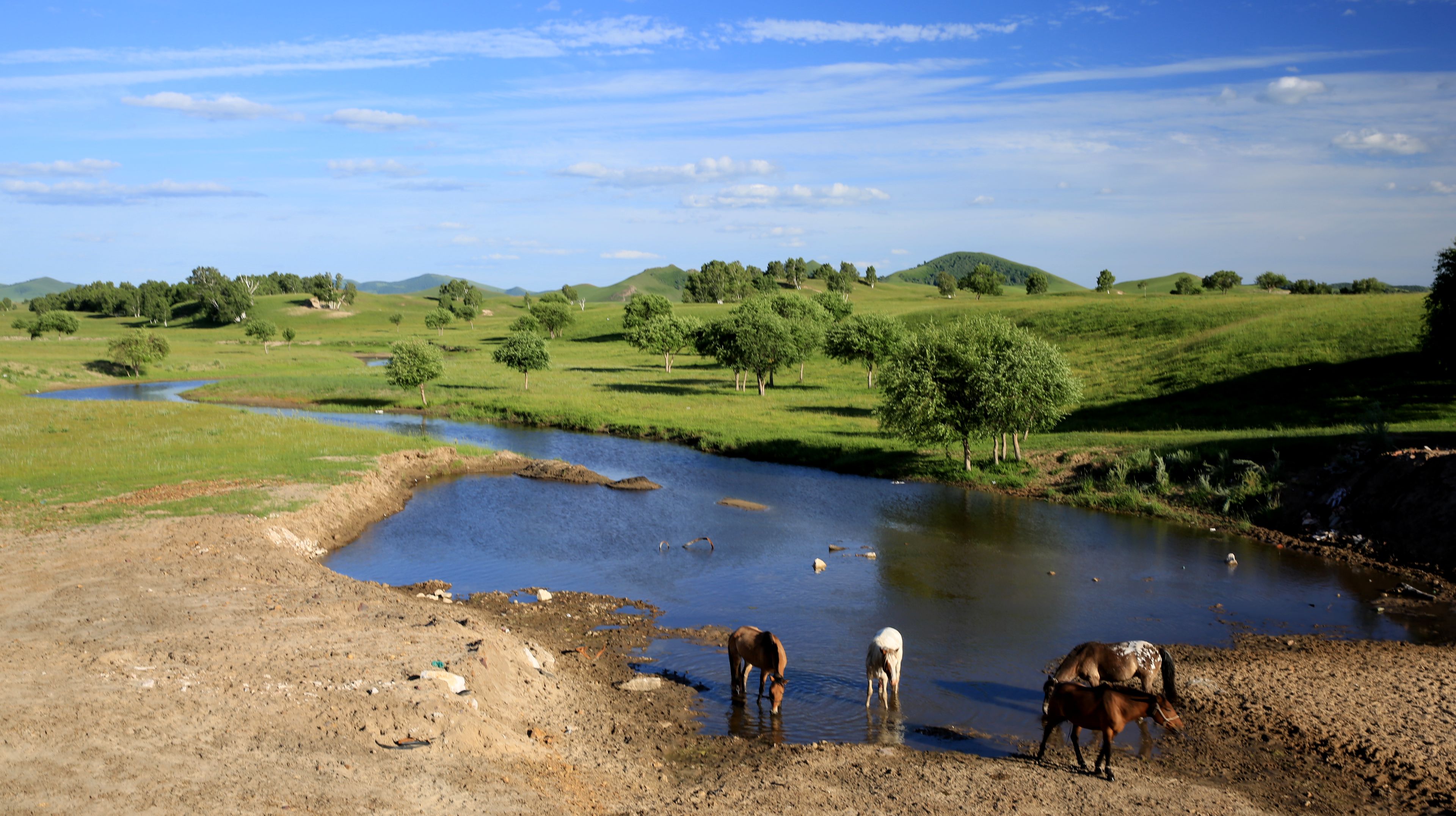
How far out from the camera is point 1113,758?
43.9 ft

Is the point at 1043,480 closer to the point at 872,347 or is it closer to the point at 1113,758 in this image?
the point at 1113,758

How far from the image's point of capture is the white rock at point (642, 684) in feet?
52.1

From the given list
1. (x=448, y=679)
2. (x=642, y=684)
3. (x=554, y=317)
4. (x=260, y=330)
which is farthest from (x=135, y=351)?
(x=448, y=679)

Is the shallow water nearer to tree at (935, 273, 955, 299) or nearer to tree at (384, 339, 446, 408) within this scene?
tree at (384, 339, 446, 408)

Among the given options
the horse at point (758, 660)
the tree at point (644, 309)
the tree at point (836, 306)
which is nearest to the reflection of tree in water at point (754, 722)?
the horse at point (758, 660)

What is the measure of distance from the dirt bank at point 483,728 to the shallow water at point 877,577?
4.94 feet

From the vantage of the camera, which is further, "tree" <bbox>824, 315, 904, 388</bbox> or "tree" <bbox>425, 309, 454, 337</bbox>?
"tree" <bbox>425, 309, 454, 337</bbox>

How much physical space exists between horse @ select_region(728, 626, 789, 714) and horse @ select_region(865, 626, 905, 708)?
1612 millimetres

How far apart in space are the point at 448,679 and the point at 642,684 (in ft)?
13.0

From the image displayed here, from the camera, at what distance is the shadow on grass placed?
42250 millimetres

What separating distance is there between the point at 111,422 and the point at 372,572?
102 ft

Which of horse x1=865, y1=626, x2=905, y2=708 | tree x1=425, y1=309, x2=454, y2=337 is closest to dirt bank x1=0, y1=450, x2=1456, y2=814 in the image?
horse x1=865, y1=626, x2=905, y2=708

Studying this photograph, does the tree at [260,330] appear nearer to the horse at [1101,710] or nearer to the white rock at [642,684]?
the white rock at [642,684]

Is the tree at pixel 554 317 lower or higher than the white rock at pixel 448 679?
higher
